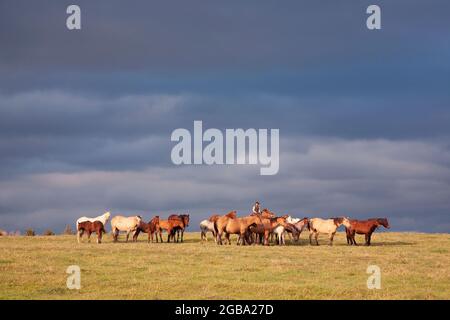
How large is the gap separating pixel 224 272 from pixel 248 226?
43.7 ft

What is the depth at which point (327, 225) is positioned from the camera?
3984 centimetres

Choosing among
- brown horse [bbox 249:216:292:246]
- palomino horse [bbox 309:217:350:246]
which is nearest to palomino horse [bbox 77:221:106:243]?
brown horse [bbox 249:216:292:246]

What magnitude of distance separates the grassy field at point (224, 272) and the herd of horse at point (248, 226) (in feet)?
9.04

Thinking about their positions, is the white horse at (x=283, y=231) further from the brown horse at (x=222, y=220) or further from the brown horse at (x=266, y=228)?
the brown horse at (x=222, y=220)

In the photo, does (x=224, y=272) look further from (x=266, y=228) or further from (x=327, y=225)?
(x=327, y=225)

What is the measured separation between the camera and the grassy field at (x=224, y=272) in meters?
20.8

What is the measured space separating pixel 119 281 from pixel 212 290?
12.9 ft

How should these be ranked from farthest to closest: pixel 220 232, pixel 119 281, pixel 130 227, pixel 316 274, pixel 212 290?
pixel 130 227 → pixel 220 232 → pixel 316 274 → pixel 119 281 → pixel 212 290

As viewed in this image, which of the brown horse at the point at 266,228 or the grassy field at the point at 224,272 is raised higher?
the brown horse at the point at 266,228

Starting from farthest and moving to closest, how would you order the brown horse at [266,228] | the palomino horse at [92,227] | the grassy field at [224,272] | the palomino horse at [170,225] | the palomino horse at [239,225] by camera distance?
the palomino horse at [170,225] → the palomino horse at [92,227] → the brown horse at [266,228] → the palomino horse at [239,225] → the grassy field at [224,272]

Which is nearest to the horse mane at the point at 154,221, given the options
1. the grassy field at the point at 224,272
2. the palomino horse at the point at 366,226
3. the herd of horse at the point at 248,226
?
the herd of horse at the point at 248,226
